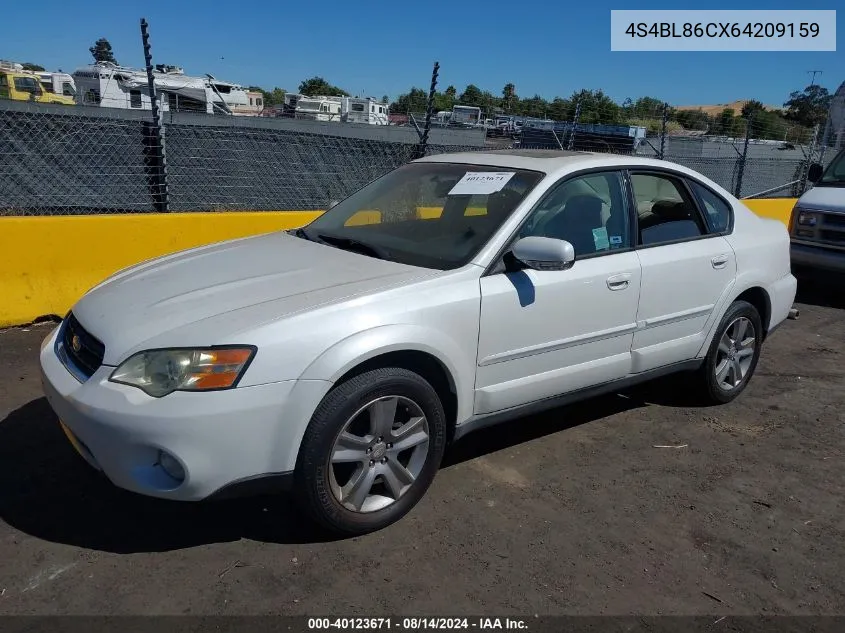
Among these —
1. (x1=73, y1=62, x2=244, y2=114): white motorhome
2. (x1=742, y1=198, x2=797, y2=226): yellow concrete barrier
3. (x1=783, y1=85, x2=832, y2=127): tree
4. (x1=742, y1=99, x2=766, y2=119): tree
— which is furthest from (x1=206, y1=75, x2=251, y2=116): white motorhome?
(x1=783, y1=85, x2=832, y2=127): tree

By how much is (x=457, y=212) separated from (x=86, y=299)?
186 centimetres

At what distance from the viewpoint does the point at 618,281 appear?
12.3ft

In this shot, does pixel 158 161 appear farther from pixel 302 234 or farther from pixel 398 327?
pixel 398 327

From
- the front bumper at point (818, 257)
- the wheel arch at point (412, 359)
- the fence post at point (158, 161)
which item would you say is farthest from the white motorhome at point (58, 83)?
the wheel arch at point (412, 359)

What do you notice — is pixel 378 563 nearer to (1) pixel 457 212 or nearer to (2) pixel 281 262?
(2) pixel 281 262

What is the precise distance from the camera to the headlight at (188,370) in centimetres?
259

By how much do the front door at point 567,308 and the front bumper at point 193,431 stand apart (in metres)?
0.97

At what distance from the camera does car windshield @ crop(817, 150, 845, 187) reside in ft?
28.3

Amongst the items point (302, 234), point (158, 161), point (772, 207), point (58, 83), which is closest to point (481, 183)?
point (302, 234)

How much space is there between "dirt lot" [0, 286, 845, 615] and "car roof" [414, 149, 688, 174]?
1.57 meters

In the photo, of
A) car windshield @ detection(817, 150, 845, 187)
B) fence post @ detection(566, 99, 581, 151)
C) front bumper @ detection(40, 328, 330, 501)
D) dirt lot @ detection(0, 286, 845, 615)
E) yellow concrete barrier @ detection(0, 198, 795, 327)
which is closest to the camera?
front bumper @ detection(40, 328, 330, 501)

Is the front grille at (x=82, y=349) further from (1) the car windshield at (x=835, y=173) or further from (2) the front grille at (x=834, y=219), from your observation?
(1) the car windshield at (x=835, y=173)

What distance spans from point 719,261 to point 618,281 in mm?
985

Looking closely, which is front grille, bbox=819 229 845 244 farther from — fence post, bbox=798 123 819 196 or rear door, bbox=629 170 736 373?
fence post, bbox=798 123 819 196
